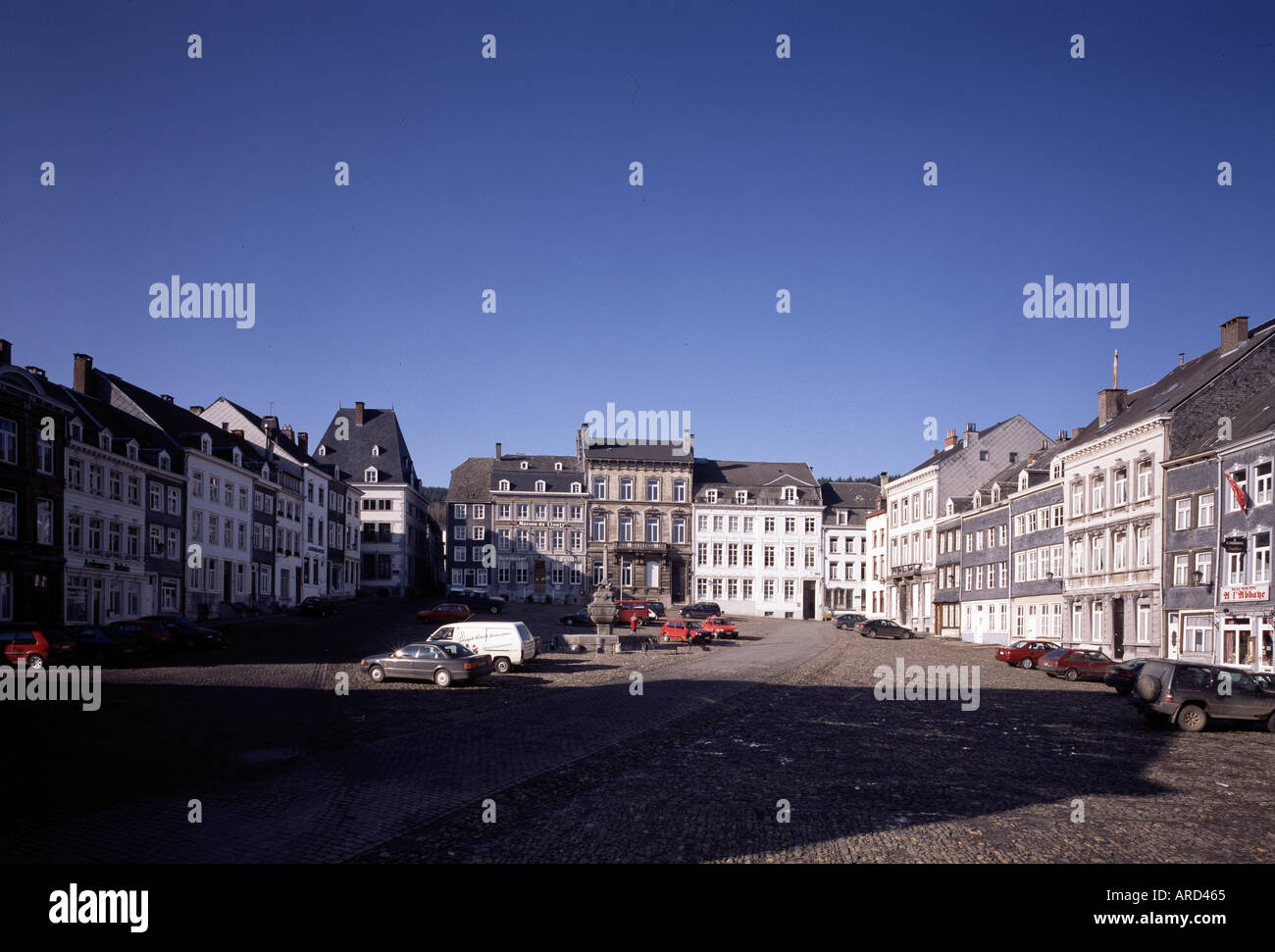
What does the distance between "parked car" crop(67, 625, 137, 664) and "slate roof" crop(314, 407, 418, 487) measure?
56232 millimetres

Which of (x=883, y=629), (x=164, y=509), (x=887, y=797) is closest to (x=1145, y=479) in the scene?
(x=883, y=629)

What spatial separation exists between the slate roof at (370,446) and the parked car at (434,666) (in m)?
63.3

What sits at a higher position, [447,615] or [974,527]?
[974,527]

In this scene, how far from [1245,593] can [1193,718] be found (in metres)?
15.2

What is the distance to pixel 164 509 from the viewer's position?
5266cm

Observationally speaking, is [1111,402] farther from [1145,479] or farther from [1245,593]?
[1245,593]

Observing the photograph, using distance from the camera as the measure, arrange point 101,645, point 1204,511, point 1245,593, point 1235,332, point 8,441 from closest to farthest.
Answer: point 101,645, point 1245,593, point 1204,511, point 8,441, point 1235,332

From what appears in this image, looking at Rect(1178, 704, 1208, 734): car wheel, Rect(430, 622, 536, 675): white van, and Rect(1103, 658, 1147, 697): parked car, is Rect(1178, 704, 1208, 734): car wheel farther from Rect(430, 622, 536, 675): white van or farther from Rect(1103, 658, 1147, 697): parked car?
Rect(430, 622, 536, 675): white van

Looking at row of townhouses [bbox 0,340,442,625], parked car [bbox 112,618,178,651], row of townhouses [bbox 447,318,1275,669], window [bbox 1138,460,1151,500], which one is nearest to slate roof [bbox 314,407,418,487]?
row of townhouses [bbox 0,340,442,625]

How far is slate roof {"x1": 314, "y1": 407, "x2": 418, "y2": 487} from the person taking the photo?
91.6 m

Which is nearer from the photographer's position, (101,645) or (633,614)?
(101,645)

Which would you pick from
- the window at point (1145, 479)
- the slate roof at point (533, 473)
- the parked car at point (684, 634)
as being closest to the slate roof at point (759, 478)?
the slate roof at point (533, 473)
